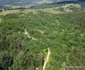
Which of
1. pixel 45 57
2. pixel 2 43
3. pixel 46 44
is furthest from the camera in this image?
pixel 2 43

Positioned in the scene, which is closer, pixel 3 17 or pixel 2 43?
pixel 2 43

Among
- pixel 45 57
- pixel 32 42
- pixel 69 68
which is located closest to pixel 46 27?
pixel 32 42

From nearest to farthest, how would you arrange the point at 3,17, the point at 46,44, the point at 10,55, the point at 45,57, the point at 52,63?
1. the point at 52,63
2. the point at 45,57
3. the point at 46,44
4. the point at 10,55
5. the point at 3,17

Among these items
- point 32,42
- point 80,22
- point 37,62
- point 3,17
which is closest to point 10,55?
point 32,42

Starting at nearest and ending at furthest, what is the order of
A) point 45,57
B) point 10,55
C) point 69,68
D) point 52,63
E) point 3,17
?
point 69,68, point 52,63, point 45,57, point 10,55, point 3,17

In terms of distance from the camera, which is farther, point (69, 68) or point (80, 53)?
point (80, 53)

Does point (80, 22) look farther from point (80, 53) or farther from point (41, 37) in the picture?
point (80, 53)

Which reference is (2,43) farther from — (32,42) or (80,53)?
(80,53)

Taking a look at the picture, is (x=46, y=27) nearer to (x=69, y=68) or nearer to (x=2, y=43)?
(x=2, y=43)

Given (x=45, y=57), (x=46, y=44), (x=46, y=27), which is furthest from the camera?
(x=46, y=27)
